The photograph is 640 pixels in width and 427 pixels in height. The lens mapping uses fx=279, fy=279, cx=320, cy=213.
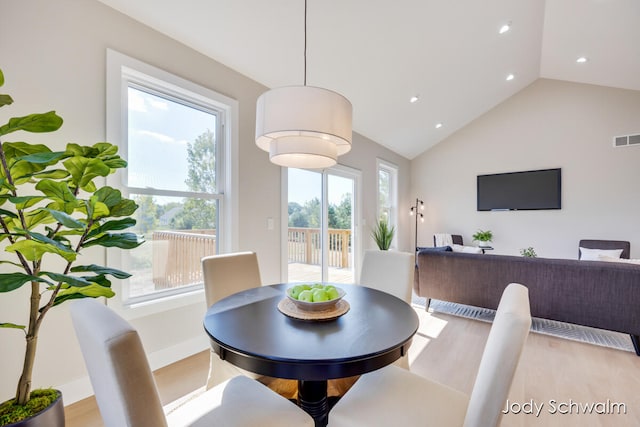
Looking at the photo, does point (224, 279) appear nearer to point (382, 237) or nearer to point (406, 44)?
point (406, 44)

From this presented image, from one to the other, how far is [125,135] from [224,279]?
1.24m

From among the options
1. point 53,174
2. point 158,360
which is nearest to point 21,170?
point 53,174

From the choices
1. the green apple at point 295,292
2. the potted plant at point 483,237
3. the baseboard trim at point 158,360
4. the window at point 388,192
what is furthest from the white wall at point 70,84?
the potted plant at point 483,237

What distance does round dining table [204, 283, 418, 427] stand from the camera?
950 mm

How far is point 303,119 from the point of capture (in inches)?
49.9

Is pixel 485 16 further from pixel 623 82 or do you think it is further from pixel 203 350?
pixel 203 350

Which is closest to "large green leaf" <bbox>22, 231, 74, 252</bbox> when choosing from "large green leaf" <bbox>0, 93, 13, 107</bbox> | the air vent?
"large green leaf" <bbox>0, 93, 13, 107</bbox>

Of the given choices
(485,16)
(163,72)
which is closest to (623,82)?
(485,16)

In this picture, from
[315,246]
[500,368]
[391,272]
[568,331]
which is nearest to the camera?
[500,368]

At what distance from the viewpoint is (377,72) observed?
3.36 meters

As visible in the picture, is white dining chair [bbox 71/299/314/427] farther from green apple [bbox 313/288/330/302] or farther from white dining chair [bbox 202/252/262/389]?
white dining chair [bbox 202/252/262/389]

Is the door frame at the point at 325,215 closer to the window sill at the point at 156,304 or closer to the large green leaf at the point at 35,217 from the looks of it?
the window sill at the point at 156,304

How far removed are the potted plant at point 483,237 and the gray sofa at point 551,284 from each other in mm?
2801

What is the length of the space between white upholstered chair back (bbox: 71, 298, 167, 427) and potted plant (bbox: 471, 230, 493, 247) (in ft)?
19.5
